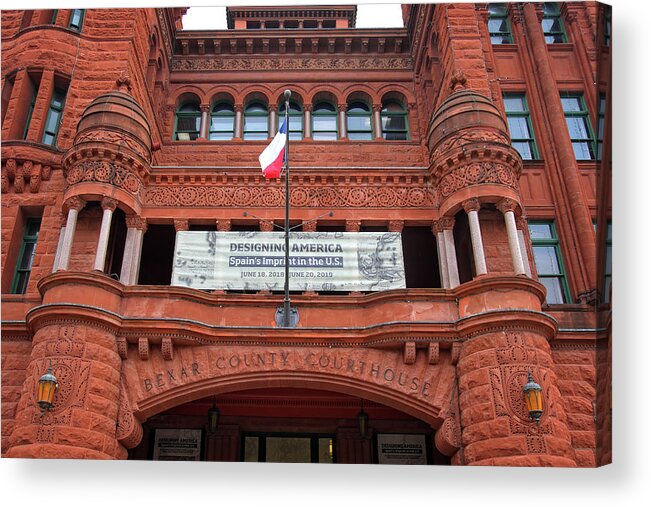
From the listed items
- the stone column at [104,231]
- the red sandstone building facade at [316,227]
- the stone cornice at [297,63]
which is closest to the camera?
the red sandstone building facade at [316,227]

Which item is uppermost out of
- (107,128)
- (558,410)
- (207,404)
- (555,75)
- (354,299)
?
(555,75)

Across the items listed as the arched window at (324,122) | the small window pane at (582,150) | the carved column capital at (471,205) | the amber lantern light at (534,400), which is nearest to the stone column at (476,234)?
the carved column capital at (471,205)

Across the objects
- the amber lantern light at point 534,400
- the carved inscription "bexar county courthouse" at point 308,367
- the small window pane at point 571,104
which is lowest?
the amber lantern light at point 534,400

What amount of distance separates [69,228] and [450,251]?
856 centimetres

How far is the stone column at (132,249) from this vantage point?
14.0 metres

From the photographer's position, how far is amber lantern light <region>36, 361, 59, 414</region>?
1087 centimetres

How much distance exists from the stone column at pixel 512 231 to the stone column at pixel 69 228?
9.53m

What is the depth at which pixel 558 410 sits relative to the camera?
11828 mm

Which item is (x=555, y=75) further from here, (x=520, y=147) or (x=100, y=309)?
(x=100, y=309)

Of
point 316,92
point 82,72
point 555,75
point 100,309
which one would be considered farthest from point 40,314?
point 555,75

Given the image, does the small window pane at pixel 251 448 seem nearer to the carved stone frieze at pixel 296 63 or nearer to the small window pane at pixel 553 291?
the small window pane at pixel 553 291

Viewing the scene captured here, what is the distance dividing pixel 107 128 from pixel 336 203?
5.72 m

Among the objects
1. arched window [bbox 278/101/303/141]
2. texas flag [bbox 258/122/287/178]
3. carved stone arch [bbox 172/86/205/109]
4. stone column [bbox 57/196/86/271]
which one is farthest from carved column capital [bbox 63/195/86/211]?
arched window [bbox 278/101/303/141]

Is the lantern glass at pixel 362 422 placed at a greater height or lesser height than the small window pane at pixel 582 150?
lesser
